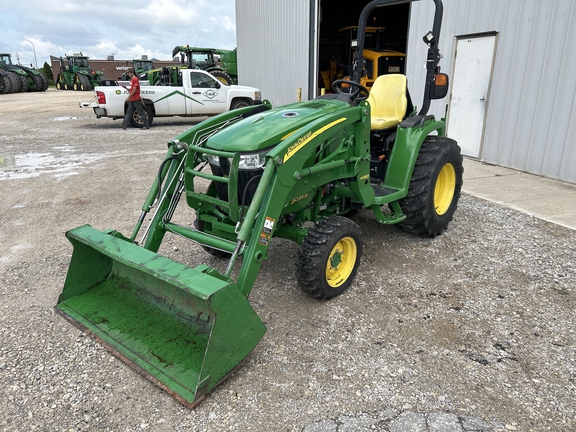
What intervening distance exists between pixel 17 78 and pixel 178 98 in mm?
20428

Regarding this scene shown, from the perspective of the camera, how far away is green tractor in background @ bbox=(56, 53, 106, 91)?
31047 millimetres

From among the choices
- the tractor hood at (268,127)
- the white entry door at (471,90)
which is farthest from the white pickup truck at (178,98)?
the tractor hood at (268,127)

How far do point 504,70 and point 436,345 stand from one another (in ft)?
19.7

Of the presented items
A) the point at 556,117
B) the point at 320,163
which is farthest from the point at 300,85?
the point at 320,163

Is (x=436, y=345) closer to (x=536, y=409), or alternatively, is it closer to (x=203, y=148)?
(x=536, y=409)

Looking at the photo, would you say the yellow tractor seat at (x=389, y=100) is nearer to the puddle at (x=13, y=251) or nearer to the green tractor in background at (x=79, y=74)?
the puddle at (x=13, y=251)

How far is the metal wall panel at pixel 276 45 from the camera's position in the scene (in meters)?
12.5

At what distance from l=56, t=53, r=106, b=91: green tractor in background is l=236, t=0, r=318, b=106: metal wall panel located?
17.9 meters

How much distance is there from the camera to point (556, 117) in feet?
22.0

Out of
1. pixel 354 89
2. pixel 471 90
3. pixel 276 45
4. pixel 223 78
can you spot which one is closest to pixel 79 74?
pixel 223 78

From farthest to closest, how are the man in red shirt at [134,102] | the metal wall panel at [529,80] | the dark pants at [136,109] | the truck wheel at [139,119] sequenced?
1. the truck wheel at [139,119]
2. the dark pants at [136,109]
3. the man in red shirt at [134,102]
4. the metal wall panel at [529,80]

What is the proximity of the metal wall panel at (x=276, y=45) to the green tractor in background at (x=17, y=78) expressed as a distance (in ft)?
57.2

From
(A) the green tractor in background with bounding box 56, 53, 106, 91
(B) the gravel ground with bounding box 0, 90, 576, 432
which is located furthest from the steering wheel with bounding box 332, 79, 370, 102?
(A) the green tractor in background with bounding box 56, 53, 106, 91

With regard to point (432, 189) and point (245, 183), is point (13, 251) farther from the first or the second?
point (432, 189)
